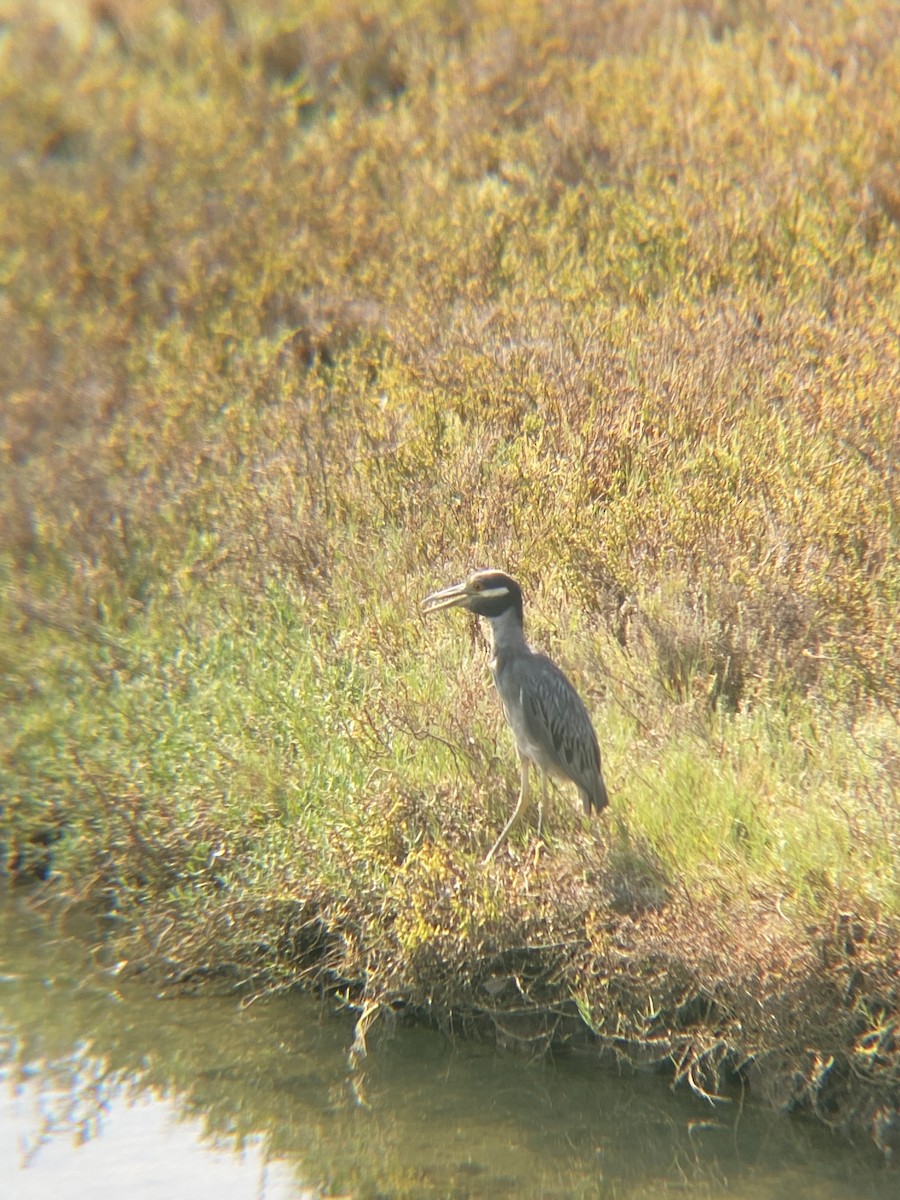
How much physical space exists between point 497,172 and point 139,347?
302cm

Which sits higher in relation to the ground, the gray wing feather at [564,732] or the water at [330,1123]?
the gray wing feather at [564,732]

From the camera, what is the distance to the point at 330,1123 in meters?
5.57

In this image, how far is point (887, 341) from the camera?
8477mm

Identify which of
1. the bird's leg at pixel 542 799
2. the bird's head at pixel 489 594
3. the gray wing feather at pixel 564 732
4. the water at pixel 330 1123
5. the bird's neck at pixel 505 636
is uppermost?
the bird's head at pixel 489 594

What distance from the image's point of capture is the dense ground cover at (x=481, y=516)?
5.61m

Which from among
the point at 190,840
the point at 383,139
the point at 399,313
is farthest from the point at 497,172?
the point at 190,840

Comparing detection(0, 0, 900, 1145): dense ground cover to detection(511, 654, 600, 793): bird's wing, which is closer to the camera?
detection(0, 0, 900, 1145): dense ground cover

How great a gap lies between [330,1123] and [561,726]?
1.69 m

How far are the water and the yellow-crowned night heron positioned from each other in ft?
3.09

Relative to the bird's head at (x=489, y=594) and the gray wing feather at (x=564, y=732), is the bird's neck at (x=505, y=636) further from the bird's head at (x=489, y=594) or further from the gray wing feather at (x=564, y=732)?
the gray wing feather at (x=564, y=732)

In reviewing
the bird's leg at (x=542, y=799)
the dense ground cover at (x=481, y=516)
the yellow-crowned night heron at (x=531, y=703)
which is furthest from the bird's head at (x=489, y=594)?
the bird's leg at (x=542, y=799)

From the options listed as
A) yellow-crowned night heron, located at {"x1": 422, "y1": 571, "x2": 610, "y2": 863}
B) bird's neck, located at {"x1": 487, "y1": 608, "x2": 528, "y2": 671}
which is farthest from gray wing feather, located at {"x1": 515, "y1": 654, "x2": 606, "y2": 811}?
bird's neck, located at {"x1": 487, "y1": 608, "x2": 528, "y2": 671}

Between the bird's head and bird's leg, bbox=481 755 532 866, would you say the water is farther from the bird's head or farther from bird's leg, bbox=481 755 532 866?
the bird's head

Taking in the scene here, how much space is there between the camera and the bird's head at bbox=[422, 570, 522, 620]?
20.3 feet
